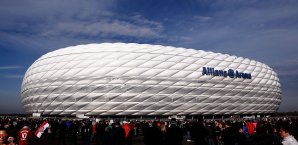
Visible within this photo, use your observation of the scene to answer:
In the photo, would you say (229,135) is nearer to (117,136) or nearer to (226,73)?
(117,136)

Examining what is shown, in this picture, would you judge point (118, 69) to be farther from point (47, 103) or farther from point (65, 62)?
point (47, 103)

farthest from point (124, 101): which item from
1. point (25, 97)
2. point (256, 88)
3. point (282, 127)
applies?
point (282, 127)

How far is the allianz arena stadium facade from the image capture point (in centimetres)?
4675

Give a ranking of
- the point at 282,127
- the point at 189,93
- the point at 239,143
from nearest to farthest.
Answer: the point at 282,127 → the point at 239,143 → the point at 189,93

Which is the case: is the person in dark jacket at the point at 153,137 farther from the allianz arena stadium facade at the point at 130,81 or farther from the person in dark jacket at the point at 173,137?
the allianz arena stadium facade at the point at 130,81

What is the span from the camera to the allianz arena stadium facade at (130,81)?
153 ft

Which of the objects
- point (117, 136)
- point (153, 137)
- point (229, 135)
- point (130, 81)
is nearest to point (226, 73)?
point (130, 81)

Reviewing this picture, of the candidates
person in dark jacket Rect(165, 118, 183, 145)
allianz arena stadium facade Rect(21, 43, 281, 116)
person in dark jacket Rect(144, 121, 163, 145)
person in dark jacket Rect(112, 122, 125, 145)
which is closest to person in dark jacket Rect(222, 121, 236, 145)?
person in dark jacket Rect(165, 118, 183, 145)

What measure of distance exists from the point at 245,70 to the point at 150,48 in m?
18.6

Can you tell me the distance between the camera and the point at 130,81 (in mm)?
46719

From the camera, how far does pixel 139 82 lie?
46.9 m

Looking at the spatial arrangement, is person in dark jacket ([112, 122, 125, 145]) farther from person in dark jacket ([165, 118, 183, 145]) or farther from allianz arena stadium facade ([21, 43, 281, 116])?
allianz arena stadium facade ([21, 43, 281, 116])

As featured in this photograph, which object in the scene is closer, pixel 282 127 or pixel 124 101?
pixel 282 127

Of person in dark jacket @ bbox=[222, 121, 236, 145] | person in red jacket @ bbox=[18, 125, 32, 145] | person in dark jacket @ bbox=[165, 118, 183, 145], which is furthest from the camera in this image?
person in dark jacket @ bbox=[222, 121, 236, 145]
